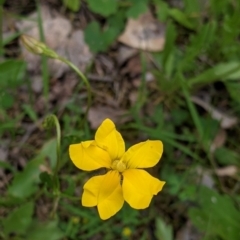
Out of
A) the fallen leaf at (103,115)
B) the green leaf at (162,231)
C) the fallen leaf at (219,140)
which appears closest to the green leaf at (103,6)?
the fallen leaf at (103,115)

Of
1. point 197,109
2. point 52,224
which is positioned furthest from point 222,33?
point 52,224

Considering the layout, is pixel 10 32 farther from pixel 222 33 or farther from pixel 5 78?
pixel 222 33

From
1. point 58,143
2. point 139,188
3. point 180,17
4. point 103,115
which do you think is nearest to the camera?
point 139,188

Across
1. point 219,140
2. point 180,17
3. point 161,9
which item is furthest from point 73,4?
point 219,140

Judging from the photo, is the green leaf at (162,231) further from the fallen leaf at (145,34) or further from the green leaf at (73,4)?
the green leaf at (73,4)

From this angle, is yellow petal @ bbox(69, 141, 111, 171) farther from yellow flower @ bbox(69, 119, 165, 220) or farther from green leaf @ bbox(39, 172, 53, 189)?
green leaf @ bbox(39, 172, 53, 189)

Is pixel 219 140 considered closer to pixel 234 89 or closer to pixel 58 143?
pixel 234 89
